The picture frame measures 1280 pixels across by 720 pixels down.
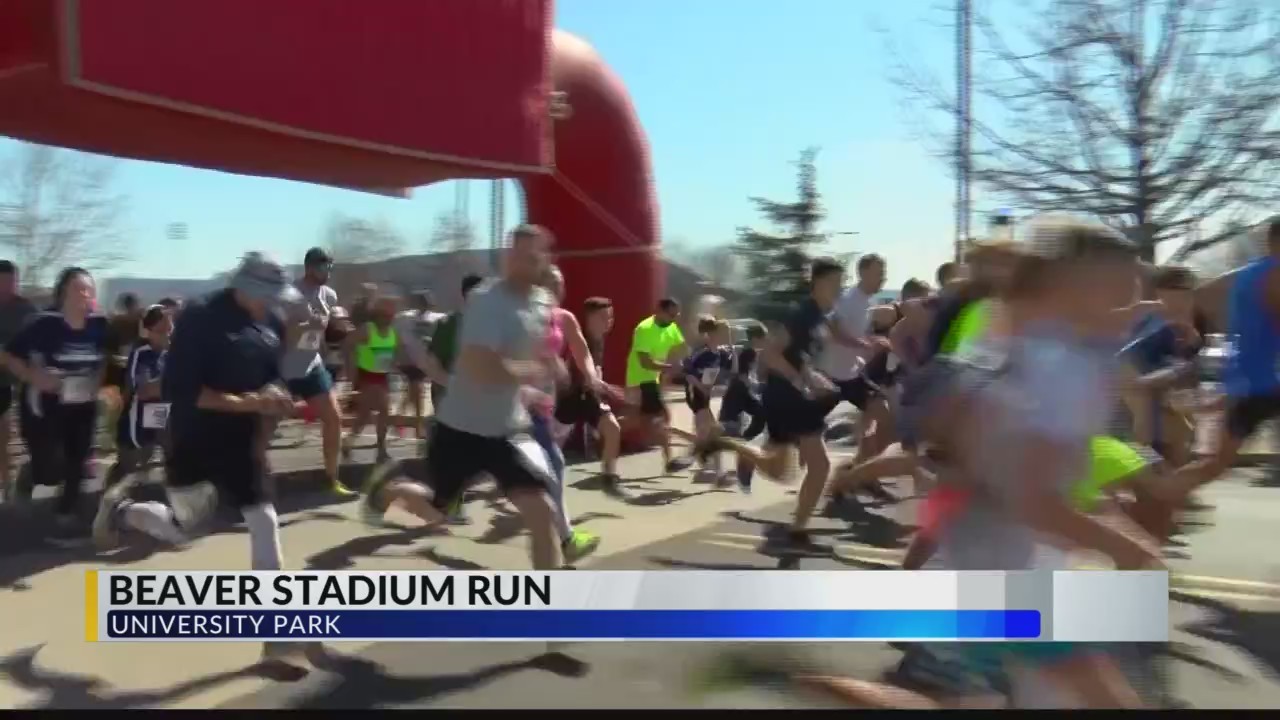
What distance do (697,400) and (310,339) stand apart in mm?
3021

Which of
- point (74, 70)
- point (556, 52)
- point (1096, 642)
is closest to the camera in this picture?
point (1096, 642)

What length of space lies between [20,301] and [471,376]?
2.47 metres

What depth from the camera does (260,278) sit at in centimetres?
297

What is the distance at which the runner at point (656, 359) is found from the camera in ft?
21.7

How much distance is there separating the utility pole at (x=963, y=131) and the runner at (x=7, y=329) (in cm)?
317

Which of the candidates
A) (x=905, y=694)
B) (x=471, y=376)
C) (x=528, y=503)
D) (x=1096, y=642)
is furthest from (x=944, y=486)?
(x=471, y=376)

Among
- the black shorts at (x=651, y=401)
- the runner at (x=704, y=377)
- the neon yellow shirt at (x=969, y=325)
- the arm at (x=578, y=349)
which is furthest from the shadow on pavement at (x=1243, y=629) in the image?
the black shorts at (x=651, y=401)

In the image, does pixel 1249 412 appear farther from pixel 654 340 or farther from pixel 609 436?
pixel 654 340

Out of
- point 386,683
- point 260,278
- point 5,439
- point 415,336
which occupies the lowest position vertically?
point 386,683

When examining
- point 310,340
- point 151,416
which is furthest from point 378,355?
point 151,416

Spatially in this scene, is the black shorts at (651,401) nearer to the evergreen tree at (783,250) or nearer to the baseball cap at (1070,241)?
the evergreen tree at (783,250)

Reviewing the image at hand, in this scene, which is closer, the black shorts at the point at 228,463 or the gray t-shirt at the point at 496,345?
the black shorts at the point at 228,463

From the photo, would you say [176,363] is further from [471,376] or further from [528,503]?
[528,503]

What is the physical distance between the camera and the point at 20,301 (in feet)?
14.5
